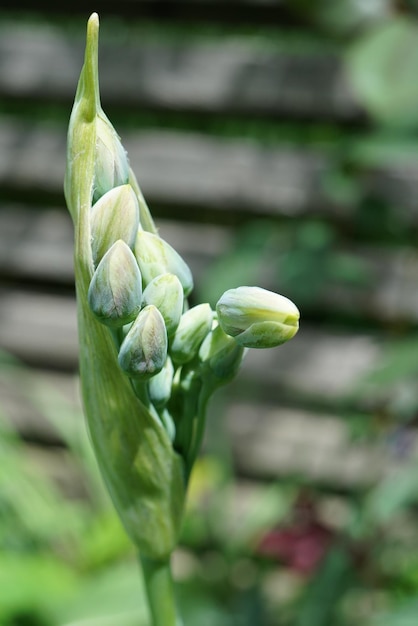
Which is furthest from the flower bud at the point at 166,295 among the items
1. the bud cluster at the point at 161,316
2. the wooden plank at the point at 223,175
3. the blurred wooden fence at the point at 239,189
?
the wooden plank at the point at 223,175

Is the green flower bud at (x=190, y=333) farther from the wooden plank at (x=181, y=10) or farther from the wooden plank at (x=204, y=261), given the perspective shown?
the wooden plank at (x=181, y=10)

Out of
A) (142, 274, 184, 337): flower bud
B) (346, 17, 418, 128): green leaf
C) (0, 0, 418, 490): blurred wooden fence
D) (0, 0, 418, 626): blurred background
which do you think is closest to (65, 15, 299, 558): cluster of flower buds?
(142, 274, 184, 337): flower bud

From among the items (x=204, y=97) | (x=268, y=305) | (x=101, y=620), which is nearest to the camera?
(x=268, y=305)

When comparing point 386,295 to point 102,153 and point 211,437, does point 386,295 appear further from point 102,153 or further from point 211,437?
point 102,153

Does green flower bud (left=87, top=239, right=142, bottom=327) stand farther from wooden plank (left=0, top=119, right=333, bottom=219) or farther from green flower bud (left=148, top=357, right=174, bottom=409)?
wooden plank (left=0, top=119, right=333, bottom=219)

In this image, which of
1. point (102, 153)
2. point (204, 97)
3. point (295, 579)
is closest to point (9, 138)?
point (204, 97)

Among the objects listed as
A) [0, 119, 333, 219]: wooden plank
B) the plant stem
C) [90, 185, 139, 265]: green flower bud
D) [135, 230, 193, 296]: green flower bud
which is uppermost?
[90, 185, 139, 265]: green flower bud
